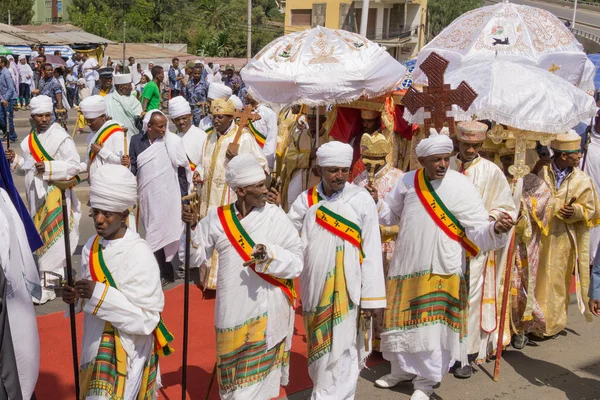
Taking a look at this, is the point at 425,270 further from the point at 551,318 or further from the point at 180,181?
the point at 180,181

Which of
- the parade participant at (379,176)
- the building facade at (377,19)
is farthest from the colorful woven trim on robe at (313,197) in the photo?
the building facade at (377,19)

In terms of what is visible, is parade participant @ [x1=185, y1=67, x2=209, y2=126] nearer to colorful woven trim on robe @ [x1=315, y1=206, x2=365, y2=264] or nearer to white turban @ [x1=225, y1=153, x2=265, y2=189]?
colorful woven trim on robe @ [x1=315, y1=206, x2=365, y2=264]

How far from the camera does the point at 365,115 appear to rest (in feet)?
25.2

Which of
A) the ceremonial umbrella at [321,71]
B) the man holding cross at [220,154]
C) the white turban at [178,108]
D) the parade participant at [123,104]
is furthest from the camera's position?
the parade participant at [123,104]

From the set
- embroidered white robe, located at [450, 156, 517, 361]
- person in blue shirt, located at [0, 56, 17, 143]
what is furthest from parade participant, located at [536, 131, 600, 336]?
person in blue shirt, located at [0, 56, 17, 143]

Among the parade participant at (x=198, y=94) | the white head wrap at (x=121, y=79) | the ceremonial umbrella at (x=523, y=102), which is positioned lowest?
the parade participant at (x=198, y=94)

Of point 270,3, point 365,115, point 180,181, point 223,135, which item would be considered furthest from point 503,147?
point 270,3

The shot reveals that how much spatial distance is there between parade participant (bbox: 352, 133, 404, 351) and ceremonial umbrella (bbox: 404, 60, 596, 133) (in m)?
0.59

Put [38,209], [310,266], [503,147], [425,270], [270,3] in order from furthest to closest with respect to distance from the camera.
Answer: [270,3]
[38,209]
[503,147]
[425,270]
[310,266]

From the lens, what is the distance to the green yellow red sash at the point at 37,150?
7500 millimetres

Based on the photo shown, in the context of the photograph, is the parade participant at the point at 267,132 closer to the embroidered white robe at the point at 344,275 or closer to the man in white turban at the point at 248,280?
the embroidered white robe at the point at 344,275

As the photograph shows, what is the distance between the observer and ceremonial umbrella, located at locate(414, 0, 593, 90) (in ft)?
29.7

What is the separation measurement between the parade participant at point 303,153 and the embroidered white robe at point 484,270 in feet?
7.49

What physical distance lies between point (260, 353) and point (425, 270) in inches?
59.1
